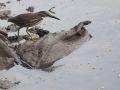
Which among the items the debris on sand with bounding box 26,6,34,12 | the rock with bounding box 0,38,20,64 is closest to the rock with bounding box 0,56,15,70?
the rock with bounding box 0,38,20,64

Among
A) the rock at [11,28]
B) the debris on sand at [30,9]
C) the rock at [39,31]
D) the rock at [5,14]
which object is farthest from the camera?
the debris on sand at [30,9]

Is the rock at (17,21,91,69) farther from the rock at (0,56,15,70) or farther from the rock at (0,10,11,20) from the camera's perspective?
the rock at (0,10,11,20)

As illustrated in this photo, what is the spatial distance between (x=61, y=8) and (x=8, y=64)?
2.43m

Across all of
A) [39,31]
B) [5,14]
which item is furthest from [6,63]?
[5,14]

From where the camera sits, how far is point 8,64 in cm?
667

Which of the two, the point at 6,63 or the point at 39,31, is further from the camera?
the point at 39,31

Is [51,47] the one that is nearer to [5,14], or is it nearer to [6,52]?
[6,52]

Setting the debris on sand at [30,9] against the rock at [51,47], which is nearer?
the rock at [51,47]

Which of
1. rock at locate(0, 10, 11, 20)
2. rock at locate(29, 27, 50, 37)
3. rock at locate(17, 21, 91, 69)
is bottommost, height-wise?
rock at locate(0, 10, 11, 20)

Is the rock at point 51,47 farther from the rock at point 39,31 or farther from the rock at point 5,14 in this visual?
the rock at point 5,14

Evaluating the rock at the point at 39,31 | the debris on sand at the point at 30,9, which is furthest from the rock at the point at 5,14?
the rock at the point at 39,31

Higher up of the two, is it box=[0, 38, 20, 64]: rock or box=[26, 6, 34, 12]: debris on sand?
box=[0, 38, 20, 64]: rock

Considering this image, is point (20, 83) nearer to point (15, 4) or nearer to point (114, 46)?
point (114, 46)

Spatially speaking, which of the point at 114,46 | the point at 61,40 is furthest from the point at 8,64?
the point at 114,46
